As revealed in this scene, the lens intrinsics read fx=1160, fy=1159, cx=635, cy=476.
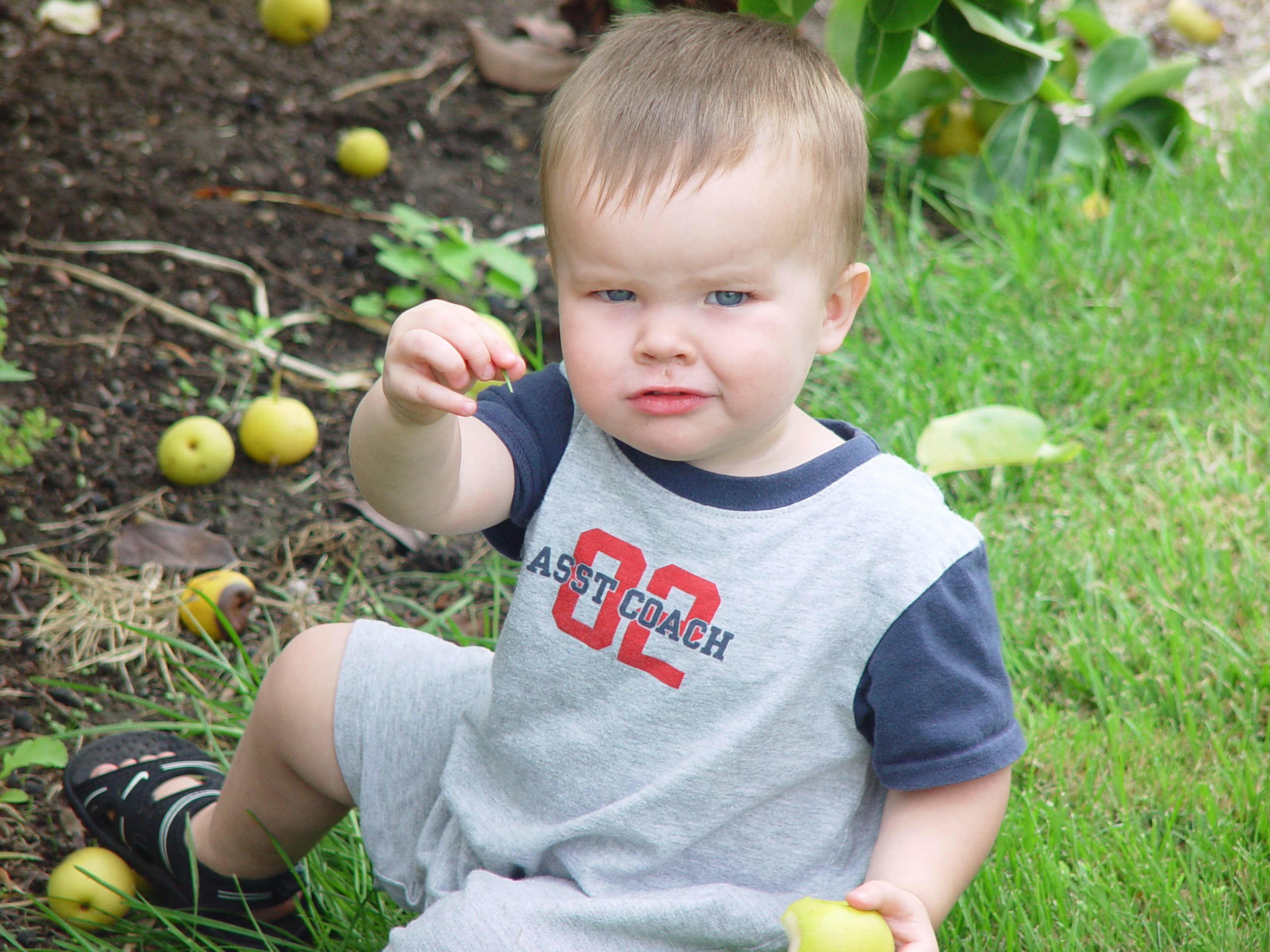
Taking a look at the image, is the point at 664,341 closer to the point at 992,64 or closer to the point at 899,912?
the point at 899,912

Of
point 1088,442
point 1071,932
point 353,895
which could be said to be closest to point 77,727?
point 353,895

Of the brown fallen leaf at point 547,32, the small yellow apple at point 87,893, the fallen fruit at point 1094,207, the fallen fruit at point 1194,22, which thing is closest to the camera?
the small yellow apple at point 87,893

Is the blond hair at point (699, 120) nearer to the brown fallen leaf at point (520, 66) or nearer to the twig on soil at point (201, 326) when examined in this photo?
the twig on soil at point (201, 326)

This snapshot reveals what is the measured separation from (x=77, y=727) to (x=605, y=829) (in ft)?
3.78

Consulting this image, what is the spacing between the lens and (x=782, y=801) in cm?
144

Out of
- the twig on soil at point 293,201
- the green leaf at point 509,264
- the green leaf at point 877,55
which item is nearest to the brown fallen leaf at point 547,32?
the twig on soil at point 293,201

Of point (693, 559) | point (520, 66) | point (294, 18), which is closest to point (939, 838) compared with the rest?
point (693, 559)

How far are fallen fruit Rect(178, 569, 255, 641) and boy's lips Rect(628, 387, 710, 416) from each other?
122cm

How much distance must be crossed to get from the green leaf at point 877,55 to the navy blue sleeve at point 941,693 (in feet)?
4.27

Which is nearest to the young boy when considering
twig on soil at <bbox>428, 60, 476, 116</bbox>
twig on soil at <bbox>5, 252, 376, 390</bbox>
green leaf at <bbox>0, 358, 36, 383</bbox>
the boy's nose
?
the boy's nose

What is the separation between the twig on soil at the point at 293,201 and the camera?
3213mm

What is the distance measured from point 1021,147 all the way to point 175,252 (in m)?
2.33

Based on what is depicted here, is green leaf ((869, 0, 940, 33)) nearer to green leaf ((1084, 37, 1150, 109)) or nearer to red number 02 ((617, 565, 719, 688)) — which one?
red number 02 ((617, 565, 719, 688))

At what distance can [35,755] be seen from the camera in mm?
1906
